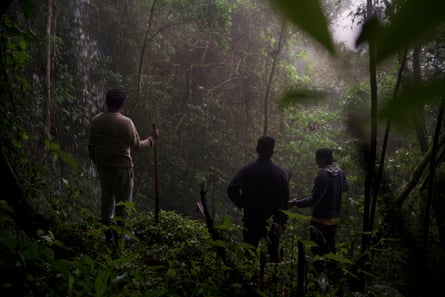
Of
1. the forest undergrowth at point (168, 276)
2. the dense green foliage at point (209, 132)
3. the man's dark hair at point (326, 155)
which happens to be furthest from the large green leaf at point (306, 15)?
the man's dark hair at point (326, 155)

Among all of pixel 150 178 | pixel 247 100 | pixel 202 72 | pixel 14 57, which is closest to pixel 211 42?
pixel 202 72

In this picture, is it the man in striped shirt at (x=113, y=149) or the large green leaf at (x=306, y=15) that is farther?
the man in striped shirt at (x=113, y=149)

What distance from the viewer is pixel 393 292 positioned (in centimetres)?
143

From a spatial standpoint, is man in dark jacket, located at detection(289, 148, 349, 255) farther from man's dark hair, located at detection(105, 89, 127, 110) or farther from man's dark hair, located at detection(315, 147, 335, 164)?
man's dark hair, located at detection(105, 89, 127, 110)

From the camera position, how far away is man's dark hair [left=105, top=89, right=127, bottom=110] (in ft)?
14.1

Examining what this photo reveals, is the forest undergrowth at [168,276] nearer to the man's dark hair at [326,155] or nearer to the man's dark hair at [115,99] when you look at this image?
the man's dark hair at [115,99]

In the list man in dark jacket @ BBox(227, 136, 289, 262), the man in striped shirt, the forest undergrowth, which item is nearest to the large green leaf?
the forest undergrowth

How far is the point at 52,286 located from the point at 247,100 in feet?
38.2

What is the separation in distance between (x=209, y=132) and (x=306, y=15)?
11977 mm

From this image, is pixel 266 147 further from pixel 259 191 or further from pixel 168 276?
pixel 168 276

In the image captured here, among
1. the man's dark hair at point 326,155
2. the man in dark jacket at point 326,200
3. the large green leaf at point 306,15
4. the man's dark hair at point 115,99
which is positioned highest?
the man's dark hair at point 115,99

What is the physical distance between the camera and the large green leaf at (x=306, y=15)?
42cm

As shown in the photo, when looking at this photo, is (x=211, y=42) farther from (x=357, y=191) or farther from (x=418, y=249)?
(x=418, y=249)

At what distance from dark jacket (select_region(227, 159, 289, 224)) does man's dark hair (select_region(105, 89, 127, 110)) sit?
5.48 feet
